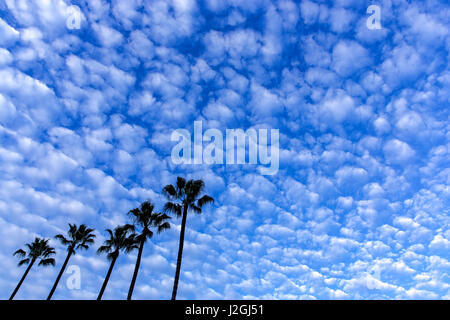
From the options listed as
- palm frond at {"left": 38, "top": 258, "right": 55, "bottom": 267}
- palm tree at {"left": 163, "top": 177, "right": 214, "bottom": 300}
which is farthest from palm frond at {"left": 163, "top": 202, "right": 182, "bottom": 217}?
palm frond at {"left": 38, "top": 258, "right": 55, "bottom": 267}

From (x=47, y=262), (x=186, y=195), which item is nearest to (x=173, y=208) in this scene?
(x=186, y=195)

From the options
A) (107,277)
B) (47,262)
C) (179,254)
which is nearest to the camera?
(179,254)

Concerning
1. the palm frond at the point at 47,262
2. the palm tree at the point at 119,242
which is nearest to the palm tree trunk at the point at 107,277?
the palm tree at the point at 119,242

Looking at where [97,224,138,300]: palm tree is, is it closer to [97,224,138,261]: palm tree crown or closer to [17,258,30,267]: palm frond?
[97,224,138,261]: palm tree crown

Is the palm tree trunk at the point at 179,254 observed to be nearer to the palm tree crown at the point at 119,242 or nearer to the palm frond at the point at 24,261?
the palm tree crown at the point at 119,242

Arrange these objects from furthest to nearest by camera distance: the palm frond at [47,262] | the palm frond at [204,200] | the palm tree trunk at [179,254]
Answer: the palm frond at [47,262]
the palm frond at [204,200]
the palm tree trunk at [179,254]

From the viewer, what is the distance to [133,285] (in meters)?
26.9

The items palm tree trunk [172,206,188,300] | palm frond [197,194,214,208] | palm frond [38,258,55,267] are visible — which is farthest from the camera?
palm frond [38,258,55,267]

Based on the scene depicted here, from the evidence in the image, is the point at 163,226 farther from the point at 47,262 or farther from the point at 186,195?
the point at 47,262

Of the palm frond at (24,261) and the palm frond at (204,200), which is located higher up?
the palm frond at (204,200)
